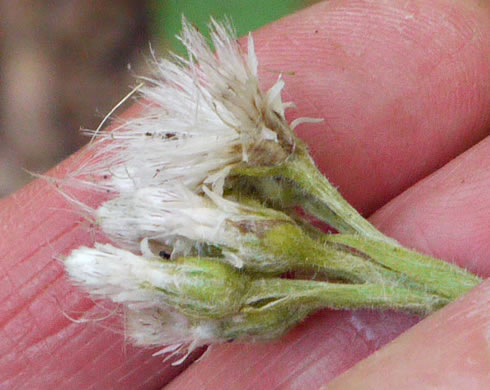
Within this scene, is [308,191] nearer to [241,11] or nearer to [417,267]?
[417,267]

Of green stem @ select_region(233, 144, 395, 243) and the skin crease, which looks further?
the skin crease

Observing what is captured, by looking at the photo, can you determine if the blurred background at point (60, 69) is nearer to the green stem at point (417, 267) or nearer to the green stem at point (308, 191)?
the green stem at point (308, 191)

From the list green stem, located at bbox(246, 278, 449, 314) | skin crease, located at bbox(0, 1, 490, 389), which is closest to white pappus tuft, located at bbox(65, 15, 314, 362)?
green stem, located at bbox(246, 278, 449, 314)

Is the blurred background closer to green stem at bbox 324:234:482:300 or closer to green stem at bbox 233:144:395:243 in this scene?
green stem at bbox 233:144:395:243

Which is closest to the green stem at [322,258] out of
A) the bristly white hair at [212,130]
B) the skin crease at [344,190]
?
the bristly white hair at [212,130]

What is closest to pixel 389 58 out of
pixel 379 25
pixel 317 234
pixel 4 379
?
pixel 379 25

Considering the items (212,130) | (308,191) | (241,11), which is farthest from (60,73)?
(308,191)
